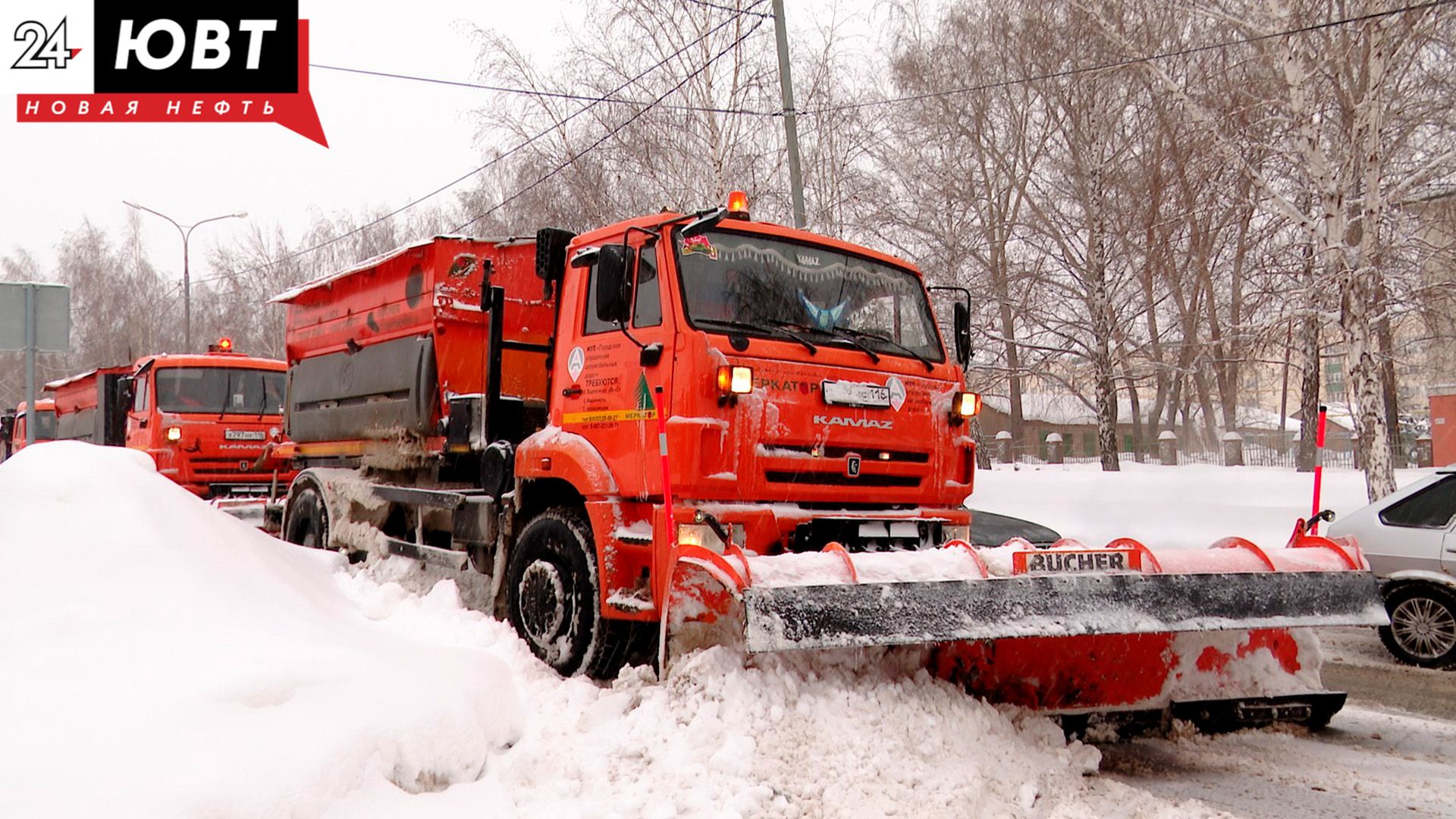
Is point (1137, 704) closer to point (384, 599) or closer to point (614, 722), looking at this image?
point (614, 722)

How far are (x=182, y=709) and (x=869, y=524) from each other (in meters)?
3.44

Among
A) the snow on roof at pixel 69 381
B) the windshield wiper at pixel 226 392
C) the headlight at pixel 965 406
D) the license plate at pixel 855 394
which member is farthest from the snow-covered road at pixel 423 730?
the snow on roof at pixel 69 381

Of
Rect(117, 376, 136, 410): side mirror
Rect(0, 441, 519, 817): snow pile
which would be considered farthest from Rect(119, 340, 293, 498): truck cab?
Rect(0, 441, 519, 817): snow pile

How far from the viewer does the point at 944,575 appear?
4.54 metres

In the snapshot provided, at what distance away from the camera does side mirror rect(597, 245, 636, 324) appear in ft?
18.4

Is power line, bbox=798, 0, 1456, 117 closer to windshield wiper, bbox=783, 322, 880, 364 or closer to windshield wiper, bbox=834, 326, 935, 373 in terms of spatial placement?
windshield wiper, bbox=834, 326, 935, 373

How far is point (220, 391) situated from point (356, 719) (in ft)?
42.3

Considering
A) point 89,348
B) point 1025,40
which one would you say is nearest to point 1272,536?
point 1025,40

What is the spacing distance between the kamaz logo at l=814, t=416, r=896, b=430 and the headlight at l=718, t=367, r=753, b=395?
493mm

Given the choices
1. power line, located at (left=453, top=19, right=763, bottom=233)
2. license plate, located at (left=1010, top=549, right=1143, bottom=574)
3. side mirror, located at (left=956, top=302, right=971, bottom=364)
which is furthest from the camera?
power line, located at (left=453, top=19, right=763, bottom=233)

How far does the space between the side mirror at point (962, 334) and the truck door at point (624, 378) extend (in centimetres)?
222

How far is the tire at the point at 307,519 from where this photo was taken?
31.1 feet

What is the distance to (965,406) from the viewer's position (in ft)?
20.1

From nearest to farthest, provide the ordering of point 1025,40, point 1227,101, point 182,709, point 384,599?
point 182,709
point 384,599
point 1227,101
point 1025,40
